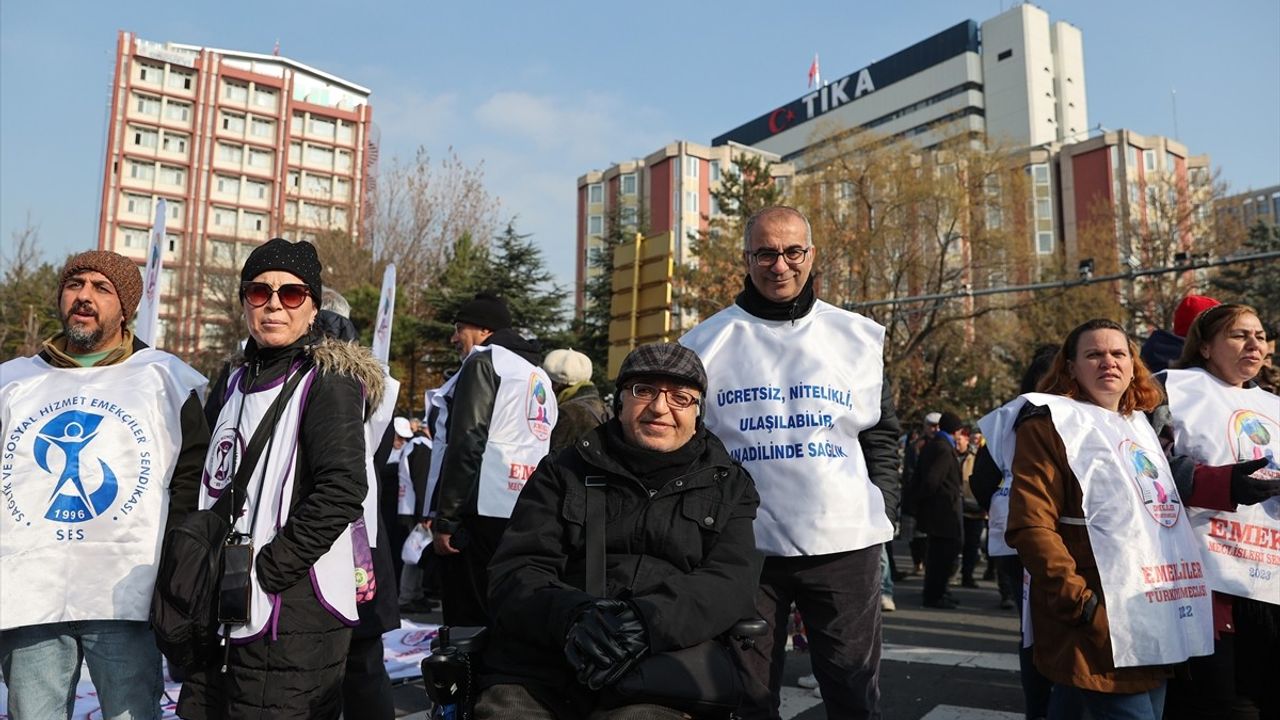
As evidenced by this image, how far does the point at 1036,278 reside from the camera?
34.3m

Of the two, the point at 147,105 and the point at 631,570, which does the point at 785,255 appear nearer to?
the point at 631,570

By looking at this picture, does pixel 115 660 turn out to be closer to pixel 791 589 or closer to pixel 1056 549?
pixel 791 589

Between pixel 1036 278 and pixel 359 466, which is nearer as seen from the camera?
pixel 359 466

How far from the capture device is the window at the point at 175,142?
78.1 meters

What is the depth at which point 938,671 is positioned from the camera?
242 inches

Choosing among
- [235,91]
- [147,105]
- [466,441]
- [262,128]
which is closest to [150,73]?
[147,105]

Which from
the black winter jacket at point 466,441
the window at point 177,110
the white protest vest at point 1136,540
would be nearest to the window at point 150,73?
the window at point 177,110

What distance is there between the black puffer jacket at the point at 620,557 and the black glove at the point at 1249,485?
1787 mm

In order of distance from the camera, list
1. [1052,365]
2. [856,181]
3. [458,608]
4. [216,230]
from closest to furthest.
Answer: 1. [1052,365]
2. [458,608]
3. [856,181]
4. [216,230]

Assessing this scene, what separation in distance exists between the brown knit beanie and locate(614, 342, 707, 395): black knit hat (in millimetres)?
1676

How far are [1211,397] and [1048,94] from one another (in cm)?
8550

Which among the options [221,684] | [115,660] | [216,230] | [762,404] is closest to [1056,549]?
[762,404]

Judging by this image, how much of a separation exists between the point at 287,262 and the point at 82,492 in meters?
0.95

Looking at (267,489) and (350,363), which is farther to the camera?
(350,363)
